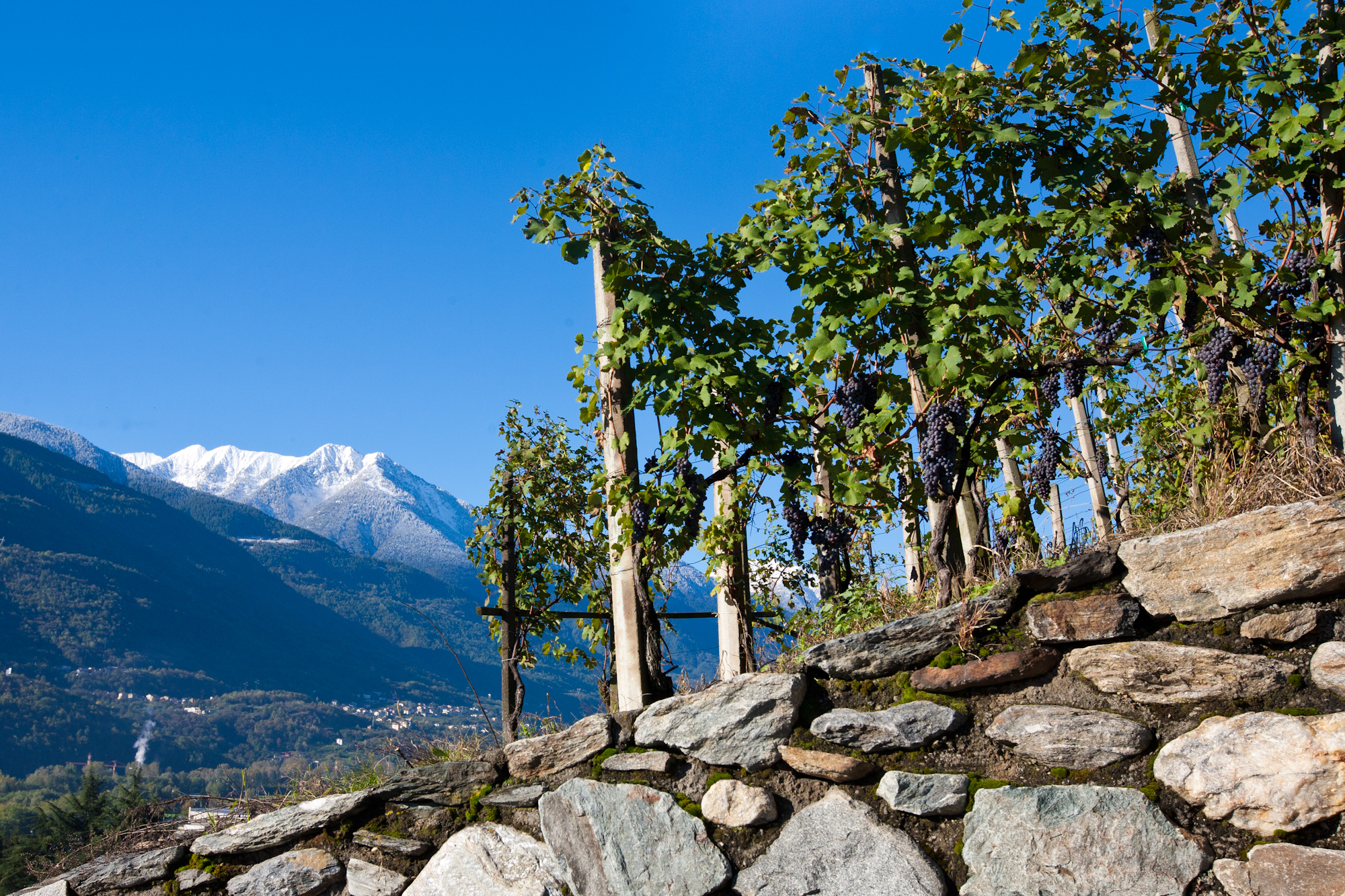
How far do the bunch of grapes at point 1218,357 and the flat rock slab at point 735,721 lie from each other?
2.24 metres

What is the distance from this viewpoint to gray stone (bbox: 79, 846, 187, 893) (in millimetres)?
3889

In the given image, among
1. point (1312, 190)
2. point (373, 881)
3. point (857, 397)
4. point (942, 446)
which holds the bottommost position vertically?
point (373, 881)

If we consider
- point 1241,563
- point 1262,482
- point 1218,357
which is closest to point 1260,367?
point 1218,357

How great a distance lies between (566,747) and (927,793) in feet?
5.29

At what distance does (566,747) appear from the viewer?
3797 mm

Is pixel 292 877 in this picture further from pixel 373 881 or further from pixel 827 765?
pixel 827 765

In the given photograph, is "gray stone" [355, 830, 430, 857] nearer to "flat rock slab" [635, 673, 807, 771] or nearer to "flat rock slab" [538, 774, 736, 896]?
"flat rock slab" [538, 774, 736, 896]

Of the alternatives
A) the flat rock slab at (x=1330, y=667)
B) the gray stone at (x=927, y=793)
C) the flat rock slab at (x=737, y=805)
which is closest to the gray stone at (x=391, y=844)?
the flat rock slab at (x=737, y=805)

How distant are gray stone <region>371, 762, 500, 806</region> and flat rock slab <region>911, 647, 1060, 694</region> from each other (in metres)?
2.13

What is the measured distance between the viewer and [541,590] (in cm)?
888

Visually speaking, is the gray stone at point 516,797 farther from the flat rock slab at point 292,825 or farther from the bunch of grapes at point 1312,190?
the bunch of grapes at point 1312,190

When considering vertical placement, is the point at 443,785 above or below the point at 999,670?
below

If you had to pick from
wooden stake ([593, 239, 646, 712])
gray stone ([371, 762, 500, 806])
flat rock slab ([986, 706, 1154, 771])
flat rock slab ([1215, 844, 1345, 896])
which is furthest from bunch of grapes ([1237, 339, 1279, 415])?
gray stone ([371, 762, 500, 806])

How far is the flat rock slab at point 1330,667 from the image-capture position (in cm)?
284
